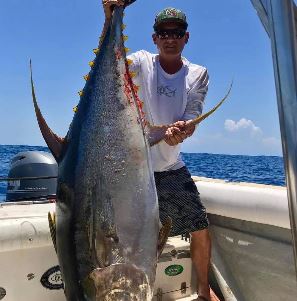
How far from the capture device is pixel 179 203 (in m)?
2.87

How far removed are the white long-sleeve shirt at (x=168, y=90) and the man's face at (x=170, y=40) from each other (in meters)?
0.13

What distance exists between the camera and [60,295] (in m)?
2.67

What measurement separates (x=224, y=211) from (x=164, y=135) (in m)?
1.43

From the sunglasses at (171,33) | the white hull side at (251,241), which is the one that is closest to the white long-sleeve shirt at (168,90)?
the sunglasses at (171,33)

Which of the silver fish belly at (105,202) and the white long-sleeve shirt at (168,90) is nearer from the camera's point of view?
the silver fish belly at (105,202)

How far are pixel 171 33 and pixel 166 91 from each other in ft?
1.22

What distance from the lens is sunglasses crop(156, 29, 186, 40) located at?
2482 millimetres

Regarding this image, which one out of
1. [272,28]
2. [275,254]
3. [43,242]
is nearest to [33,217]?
[43,242]

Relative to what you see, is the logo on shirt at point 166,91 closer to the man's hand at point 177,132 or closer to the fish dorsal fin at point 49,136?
the man's hand at point 177,132

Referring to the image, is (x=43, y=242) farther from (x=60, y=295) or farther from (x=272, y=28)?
(x=272, y=28)

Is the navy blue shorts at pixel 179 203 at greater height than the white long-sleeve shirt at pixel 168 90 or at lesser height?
lesser

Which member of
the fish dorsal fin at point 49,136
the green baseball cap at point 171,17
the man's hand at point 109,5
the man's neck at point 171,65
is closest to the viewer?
the fish dorsal fin at point 49,136

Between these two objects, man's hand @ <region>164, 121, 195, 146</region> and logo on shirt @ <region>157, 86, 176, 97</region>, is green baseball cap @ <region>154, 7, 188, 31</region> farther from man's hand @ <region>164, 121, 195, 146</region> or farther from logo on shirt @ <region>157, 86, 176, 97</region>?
man's hand @ <region>164, 121, 195, 146</region>

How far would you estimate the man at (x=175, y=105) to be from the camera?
2607 millimetres
